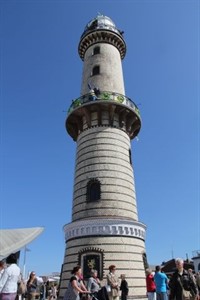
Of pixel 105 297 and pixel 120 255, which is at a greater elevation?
pixel 120 255

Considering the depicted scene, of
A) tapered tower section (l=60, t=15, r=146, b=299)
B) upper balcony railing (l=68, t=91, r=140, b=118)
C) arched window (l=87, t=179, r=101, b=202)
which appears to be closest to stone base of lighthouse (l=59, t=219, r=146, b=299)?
tapered tower section (l=60, t=15, r=146, b=299)

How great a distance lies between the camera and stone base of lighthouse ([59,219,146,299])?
46.9 ft

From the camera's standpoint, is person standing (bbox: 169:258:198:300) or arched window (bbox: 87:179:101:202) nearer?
person standing (bbox: 169:258:198:300)

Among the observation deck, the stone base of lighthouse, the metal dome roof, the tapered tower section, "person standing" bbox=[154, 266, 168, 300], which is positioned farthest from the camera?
the metal dome roof

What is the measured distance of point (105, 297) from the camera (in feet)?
28.6

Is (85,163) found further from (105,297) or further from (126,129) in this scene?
(105,297)

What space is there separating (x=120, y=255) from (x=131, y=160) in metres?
6.49

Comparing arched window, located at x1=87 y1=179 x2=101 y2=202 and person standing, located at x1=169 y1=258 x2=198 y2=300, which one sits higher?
arched window, located at x1=87 y1=179 x2=101 y2=202

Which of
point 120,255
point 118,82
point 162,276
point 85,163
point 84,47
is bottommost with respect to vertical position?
point 162,276

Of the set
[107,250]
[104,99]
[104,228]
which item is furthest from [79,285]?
[104,99]

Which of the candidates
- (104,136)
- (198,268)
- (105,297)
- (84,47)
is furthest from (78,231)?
(198,268)

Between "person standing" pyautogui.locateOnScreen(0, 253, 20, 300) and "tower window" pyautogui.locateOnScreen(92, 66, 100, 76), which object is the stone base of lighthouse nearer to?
"person standing" pyautogui.locateOnScreen(0, 253, 20, 300)

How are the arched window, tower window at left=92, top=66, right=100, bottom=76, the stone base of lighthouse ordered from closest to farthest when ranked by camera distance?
1. the stone base of lighthouse
2. the arched window
3. tower window at left=92, top=66, right=100, bottom=76

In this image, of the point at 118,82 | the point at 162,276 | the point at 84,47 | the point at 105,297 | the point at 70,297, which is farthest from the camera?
the point at 84,47
